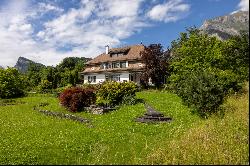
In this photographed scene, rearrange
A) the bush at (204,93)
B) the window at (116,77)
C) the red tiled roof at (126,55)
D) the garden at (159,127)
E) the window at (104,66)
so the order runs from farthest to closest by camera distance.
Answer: the window at (104,66) < the window at (116,77) < the red tiled roof at (126,55) < the bush at (204,93) < the garden at (159,127)

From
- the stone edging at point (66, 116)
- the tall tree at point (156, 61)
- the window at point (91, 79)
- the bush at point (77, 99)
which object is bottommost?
the stone edging at point (66, 116)

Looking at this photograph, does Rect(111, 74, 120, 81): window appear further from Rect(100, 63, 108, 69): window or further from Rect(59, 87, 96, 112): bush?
Rect(59, 87, 96, 112): bush

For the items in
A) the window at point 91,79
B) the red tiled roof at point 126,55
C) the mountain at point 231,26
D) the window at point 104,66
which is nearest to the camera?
the mountain at point 231,26

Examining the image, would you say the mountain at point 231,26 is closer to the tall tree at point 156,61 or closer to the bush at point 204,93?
the bush at point 204,93

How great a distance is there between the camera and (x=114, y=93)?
35.9 metres

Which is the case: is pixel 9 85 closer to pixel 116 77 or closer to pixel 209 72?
pixel 116 77

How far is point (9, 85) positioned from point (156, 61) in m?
27.8

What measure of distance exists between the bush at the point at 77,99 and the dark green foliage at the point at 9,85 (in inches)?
1110

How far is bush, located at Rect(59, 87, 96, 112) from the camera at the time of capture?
34.7m

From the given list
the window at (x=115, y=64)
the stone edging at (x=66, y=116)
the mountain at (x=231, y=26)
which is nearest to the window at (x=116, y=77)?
the window at (x=115, y=64)

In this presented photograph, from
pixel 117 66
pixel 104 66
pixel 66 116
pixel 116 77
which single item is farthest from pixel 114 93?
pixel 104 66

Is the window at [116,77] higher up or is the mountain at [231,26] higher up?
the mountain at [231,26]

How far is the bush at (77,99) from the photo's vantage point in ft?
114

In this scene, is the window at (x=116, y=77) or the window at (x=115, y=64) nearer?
the window at (x=116, y=77)
